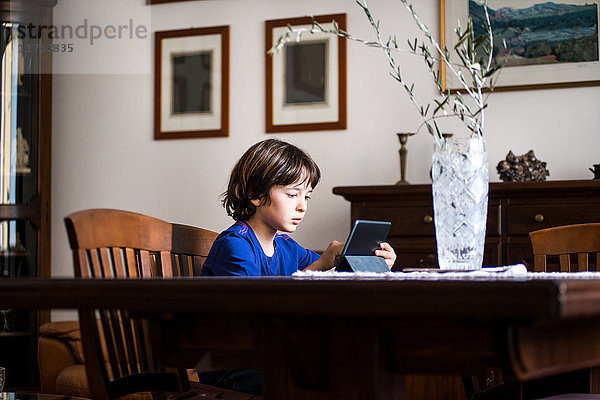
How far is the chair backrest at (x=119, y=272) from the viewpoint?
124 cm

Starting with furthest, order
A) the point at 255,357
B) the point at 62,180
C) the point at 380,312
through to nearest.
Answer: the point at 62,180
the point at 255,357
the point at 380,312

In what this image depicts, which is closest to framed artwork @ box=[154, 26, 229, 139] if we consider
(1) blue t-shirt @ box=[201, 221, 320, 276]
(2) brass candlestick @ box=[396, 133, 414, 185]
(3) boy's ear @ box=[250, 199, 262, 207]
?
(2) brass candlestick @ box=[396, 133, 414, 185]

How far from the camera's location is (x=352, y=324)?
94 centimetres

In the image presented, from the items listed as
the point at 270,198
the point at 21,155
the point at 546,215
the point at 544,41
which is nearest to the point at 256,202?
the point at 270,198

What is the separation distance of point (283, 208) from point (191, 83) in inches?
99.1

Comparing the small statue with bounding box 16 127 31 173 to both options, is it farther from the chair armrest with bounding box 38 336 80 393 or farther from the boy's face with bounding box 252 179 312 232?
the boy's face with bounding box 252 179 312 232

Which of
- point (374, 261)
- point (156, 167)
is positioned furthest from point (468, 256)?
point (156, 167)

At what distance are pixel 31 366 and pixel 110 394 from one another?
3579 millimetres

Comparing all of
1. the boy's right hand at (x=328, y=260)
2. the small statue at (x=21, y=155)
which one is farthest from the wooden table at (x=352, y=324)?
the small statue at (x=21, y=155)

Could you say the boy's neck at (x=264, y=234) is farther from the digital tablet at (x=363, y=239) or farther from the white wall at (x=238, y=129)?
the white wall at (x=238, y=129)

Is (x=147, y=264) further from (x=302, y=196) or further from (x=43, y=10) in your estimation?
(x=43, y=10)

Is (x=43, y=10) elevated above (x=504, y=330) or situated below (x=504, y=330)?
above

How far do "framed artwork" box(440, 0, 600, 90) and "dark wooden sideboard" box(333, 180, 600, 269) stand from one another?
799mm

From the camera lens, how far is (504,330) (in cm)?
88
